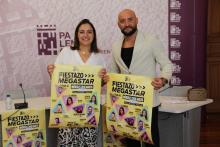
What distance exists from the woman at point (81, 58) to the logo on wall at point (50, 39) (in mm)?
1300

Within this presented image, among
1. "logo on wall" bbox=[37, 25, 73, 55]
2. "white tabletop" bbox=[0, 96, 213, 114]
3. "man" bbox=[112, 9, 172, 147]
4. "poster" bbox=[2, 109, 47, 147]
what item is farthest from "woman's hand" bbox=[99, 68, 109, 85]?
"logo on wall" bbox=[37, 25, 73, 55]

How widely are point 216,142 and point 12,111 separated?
98.6 inches

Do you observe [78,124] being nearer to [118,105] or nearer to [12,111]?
[118,105]

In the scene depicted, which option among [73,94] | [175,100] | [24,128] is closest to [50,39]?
[24,128]

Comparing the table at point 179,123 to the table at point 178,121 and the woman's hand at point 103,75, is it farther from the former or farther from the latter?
the woman's hand at point 103,75

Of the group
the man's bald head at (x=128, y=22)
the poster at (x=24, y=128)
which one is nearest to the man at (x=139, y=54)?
the man's bald head at (x=128, y=22)

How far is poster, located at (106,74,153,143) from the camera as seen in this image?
7.77 feet

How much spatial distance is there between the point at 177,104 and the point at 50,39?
172 centimetres

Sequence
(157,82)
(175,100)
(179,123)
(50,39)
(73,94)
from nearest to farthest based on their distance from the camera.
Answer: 1. (157,82)
2. (73,94)
3. (179,123)
4. (175,100)
5. (50,39)

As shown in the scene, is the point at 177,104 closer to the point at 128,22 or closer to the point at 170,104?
the point at 170,104

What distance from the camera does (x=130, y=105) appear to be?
2.45 metres

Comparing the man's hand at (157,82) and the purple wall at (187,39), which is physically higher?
the purple wall at (187,39)

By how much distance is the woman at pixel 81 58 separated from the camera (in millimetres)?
2564

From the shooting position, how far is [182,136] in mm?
2730
